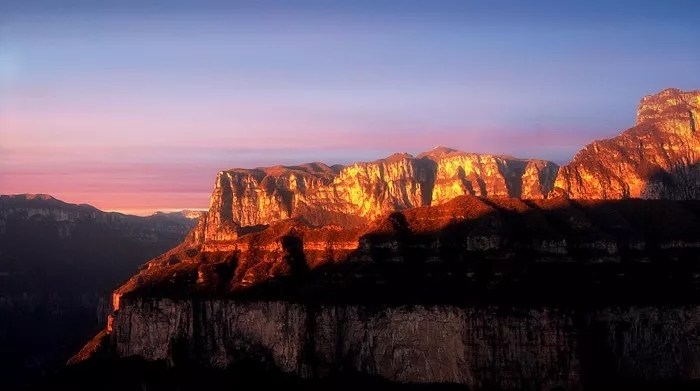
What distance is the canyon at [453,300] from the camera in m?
94.3

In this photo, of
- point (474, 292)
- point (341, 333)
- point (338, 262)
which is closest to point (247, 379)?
point (341, 333)

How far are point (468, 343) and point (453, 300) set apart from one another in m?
5.54

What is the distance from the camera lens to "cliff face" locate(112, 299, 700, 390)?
92.6 m

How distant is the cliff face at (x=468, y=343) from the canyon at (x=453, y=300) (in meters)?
0.14

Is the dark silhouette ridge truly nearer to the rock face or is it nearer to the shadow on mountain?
the shadow on mountain

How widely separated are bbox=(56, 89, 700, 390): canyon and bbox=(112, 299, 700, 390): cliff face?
14 cm

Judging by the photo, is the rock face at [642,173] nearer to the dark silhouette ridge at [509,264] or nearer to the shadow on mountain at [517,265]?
the dark silhouette ridge at [509,264]

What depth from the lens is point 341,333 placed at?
103688 mm

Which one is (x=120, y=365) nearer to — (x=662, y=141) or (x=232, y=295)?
(x=232, y=295)

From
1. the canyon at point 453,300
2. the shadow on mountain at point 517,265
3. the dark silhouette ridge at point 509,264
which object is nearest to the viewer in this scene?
the canyon at point 453,300

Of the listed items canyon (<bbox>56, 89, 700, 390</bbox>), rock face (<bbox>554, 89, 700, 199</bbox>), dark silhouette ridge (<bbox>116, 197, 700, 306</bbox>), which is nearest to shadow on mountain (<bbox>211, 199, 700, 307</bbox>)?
dark silhouette ridge (<bbox>116, 197, 700, 306</bbox>)

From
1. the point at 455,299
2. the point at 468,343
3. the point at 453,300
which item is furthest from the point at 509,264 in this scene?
the point at 468,343

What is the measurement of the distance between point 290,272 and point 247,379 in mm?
16229

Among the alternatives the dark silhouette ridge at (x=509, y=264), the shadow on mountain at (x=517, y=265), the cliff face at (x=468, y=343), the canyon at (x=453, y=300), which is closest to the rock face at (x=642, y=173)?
the canyon at (x=453, y=300)
